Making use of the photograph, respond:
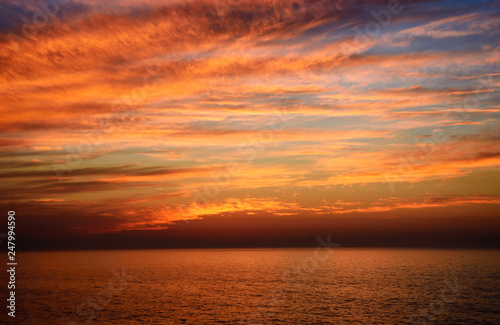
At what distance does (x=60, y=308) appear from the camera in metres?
79.4

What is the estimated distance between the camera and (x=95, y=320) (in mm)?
68000

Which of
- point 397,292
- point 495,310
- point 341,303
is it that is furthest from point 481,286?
point 341,303

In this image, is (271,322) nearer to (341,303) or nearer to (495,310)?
(341,303)

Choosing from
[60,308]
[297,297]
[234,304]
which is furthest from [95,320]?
[297,297]

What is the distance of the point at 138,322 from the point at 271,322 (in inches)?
856

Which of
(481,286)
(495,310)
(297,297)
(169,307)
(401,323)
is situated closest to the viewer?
(401,323)

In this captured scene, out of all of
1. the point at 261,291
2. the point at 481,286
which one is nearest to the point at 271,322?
the point at 261,291

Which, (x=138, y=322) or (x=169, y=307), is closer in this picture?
(x=138, y=322)

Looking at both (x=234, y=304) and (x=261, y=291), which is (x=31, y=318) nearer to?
(x=234, y=304)

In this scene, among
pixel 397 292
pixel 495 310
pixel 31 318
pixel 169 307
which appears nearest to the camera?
pixel 31 318

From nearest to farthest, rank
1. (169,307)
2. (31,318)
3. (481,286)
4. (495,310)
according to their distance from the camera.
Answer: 1. (31,318)
2. (495,310)
3. (169,307)
4. (481,286)

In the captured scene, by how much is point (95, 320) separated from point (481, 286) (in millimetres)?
100849

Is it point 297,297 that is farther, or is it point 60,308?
point 297,297

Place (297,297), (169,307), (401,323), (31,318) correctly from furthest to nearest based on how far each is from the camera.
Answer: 1. (297,297)
2. (169,307)
3. (31,318)
4. (401,323)
